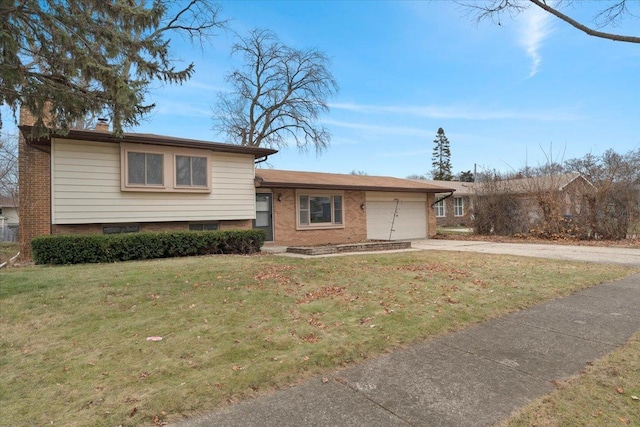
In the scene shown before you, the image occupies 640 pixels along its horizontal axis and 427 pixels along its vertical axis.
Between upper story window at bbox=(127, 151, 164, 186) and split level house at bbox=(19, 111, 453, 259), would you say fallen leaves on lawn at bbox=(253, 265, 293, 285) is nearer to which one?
split level house at bbox=(19, 111, 453, 259)

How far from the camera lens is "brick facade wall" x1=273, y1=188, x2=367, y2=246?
1424 cm

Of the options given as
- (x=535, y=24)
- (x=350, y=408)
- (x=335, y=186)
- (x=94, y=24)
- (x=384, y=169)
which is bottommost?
(x=350, y=408)

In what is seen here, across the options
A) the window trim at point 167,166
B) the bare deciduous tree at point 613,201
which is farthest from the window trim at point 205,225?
the bare deciduous tree at point 613,201

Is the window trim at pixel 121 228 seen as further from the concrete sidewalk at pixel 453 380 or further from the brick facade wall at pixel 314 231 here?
the concrete sidewalk at pixel 453 380

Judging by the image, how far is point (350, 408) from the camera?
258cm

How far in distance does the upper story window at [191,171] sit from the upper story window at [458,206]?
75.4ft

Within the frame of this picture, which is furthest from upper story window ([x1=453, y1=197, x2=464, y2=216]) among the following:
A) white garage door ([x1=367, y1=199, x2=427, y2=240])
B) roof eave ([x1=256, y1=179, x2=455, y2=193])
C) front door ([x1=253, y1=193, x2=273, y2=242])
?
front door ([x1=253, y1=193, x2=273, y2=242])

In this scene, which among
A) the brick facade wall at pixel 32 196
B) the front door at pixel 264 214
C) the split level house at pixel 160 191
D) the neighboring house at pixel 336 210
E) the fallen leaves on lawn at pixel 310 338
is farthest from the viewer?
the neighboring house at pixel 336 210

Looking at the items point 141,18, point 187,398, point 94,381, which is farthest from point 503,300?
point 141,18

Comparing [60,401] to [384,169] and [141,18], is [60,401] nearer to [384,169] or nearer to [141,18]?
[141,18]

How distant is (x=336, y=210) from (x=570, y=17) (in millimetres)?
12104

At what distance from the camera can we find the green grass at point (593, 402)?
93.8 inches

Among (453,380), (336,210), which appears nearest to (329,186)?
(336,210)

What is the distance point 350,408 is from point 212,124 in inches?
1105
